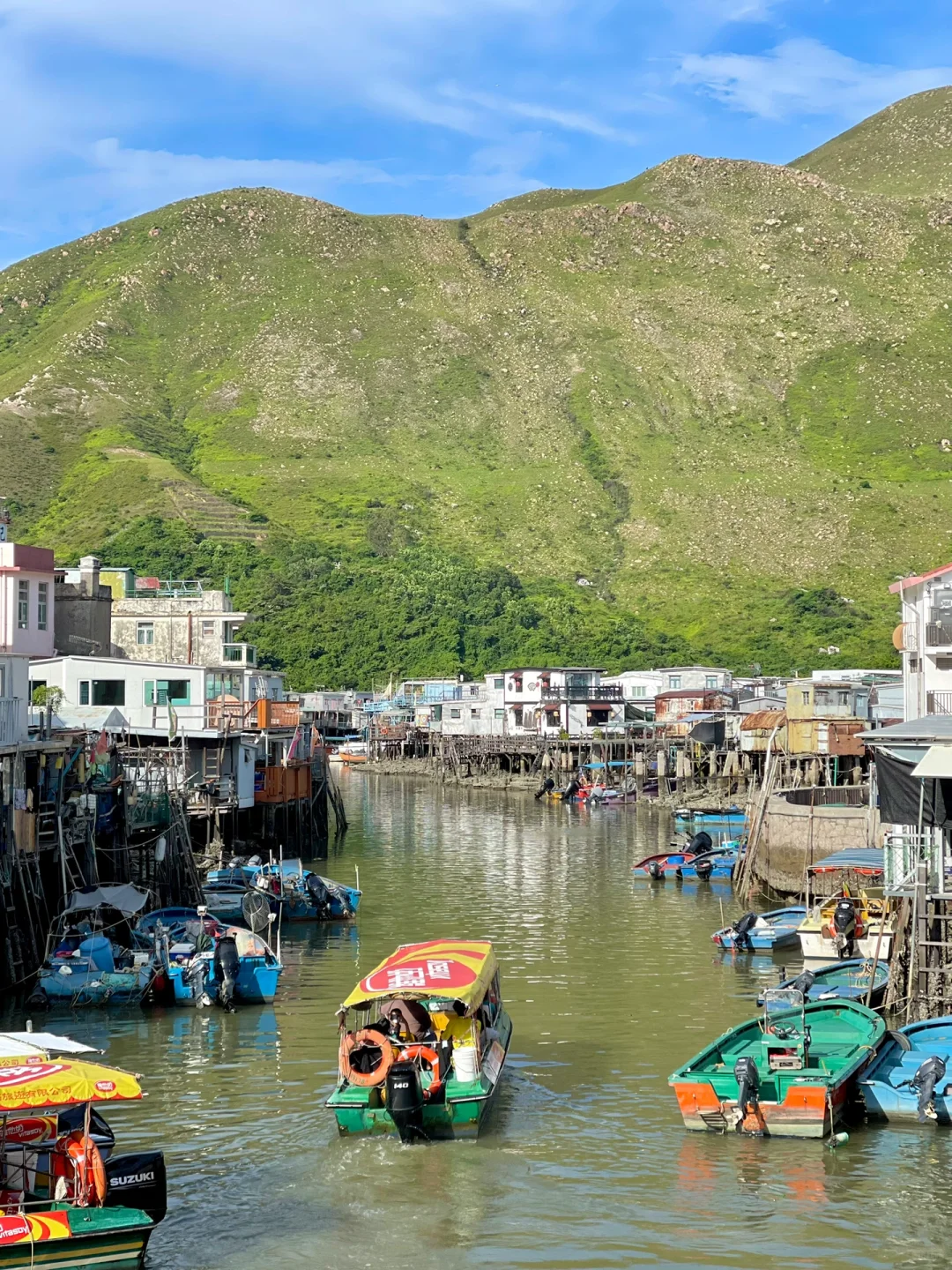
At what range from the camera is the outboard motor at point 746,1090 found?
1093 inches

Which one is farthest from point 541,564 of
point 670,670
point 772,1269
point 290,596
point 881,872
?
point 772,1269

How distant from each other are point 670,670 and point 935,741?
107 metres

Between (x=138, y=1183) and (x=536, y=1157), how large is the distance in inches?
301

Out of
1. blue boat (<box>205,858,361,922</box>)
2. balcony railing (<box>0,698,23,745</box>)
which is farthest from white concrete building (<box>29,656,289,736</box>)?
balcony railing (<box>0,698,23,745</box>)

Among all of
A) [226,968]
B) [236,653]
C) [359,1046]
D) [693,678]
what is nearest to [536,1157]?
[359,1046]

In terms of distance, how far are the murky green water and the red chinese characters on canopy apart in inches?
104

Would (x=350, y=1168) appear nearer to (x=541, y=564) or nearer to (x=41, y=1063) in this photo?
(x=41, y=1063)

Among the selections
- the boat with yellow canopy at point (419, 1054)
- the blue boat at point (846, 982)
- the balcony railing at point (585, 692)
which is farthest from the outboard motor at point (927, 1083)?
the balcony railing at point (585, 692)

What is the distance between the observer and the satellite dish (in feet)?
157

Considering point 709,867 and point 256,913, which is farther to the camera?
point 709,867

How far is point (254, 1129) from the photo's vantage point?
2906cm

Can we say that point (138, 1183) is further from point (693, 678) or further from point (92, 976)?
point (693, 678)

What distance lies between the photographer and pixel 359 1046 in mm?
28375

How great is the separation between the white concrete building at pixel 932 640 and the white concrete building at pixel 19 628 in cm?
2952
